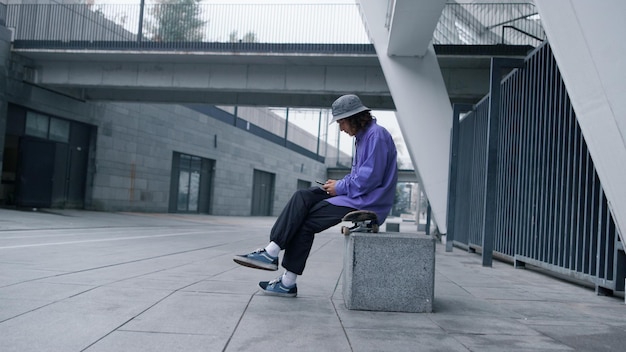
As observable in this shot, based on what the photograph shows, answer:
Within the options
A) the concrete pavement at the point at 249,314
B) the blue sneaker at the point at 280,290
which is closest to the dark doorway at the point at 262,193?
the concrete pavement at the point at 249,314

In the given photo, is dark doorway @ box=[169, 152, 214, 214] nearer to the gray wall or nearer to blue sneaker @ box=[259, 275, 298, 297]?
the gray wall

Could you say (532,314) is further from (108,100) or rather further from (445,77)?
(108,100)

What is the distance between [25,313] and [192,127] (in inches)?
1028

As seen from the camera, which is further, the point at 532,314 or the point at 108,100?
the point at 108,100

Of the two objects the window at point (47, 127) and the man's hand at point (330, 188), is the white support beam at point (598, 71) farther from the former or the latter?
the window at point (47, 127)

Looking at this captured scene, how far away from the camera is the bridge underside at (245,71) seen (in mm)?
16109

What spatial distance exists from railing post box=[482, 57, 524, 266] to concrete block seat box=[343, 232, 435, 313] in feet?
15.0

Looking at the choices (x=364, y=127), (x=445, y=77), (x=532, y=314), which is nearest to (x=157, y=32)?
(x=445, y=77)

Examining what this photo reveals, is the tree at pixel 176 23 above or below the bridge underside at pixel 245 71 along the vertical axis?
above

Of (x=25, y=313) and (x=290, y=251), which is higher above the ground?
(x=290, y=251)

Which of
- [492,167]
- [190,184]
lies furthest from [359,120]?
[190,184]

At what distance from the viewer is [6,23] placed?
1866 cm

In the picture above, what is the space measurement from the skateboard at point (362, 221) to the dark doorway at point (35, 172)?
17924mm

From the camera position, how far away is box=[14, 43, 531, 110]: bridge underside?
1611 cm
